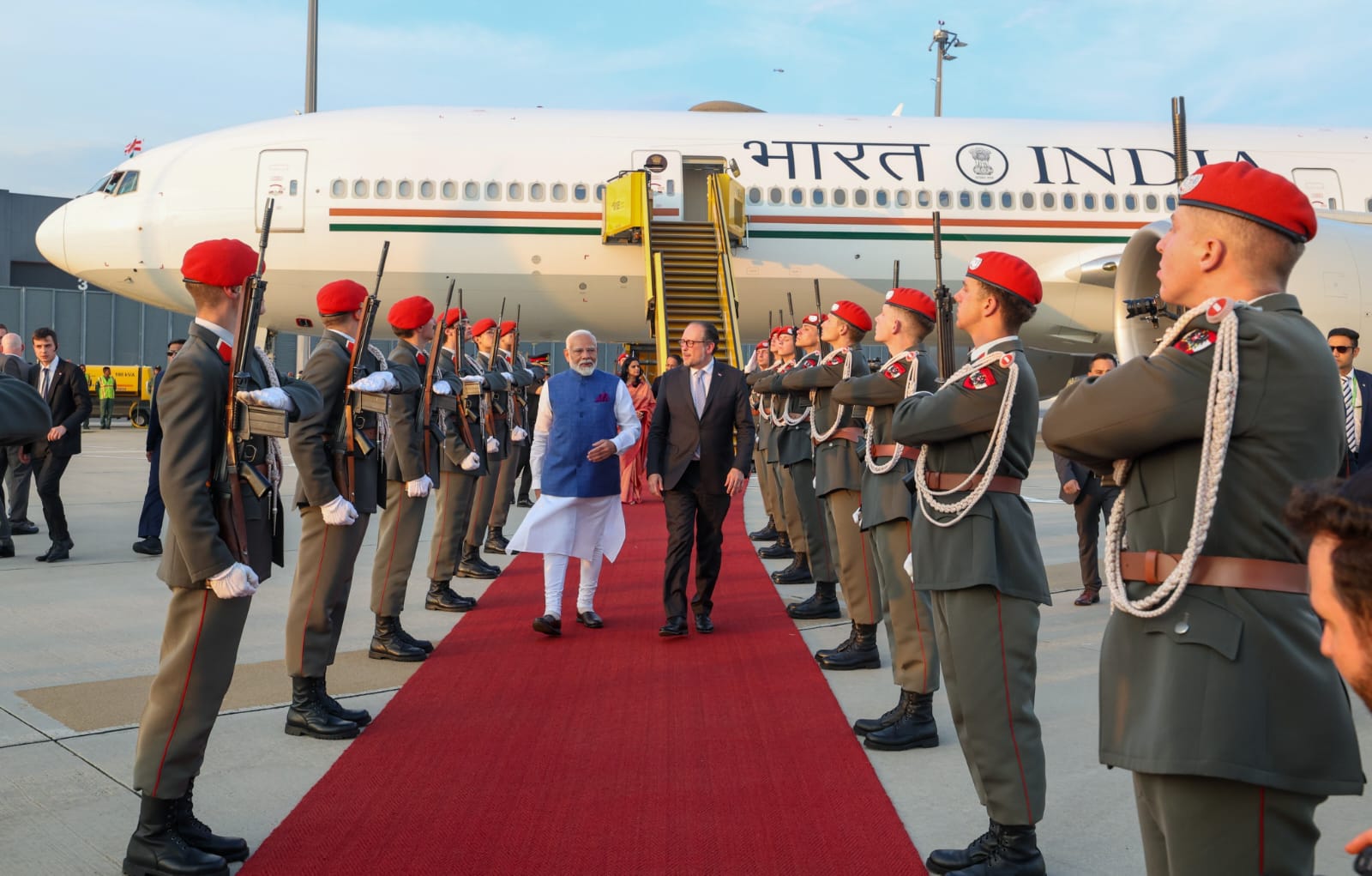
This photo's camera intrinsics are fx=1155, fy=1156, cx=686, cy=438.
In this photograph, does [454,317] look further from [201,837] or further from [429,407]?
[201,837]

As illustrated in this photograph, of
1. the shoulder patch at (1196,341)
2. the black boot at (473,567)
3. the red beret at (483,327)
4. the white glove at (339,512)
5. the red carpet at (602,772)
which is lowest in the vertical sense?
the red carpet at (602,772)

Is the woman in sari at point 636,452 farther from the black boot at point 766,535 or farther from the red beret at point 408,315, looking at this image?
the red beret at point 408,315

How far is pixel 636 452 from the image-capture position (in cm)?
1312

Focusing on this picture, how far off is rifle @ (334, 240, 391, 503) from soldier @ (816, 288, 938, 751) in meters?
1.98

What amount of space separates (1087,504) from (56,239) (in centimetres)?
1408

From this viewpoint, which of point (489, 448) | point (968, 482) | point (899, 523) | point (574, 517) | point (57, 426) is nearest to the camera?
point (968, 482)

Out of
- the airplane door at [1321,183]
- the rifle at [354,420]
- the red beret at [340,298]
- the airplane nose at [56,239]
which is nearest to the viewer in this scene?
the rifle at [354,420]

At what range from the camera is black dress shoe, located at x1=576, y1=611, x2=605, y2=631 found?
20.6ft

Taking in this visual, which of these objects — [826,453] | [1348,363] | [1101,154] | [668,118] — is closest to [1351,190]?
[1101,154]

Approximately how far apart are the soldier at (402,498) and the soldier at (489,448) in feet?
4.53

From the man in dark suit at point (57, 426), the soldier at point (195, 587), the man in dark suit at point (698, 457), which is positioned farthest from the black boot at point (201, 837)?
the man in dark suit at point (57, 426)

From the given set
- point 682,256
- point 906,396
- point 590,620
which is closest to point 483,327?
point 590,620

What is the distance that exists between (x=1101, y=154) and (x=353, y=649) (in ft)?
44.4

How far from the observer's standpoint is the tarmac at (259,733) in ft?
11.0
